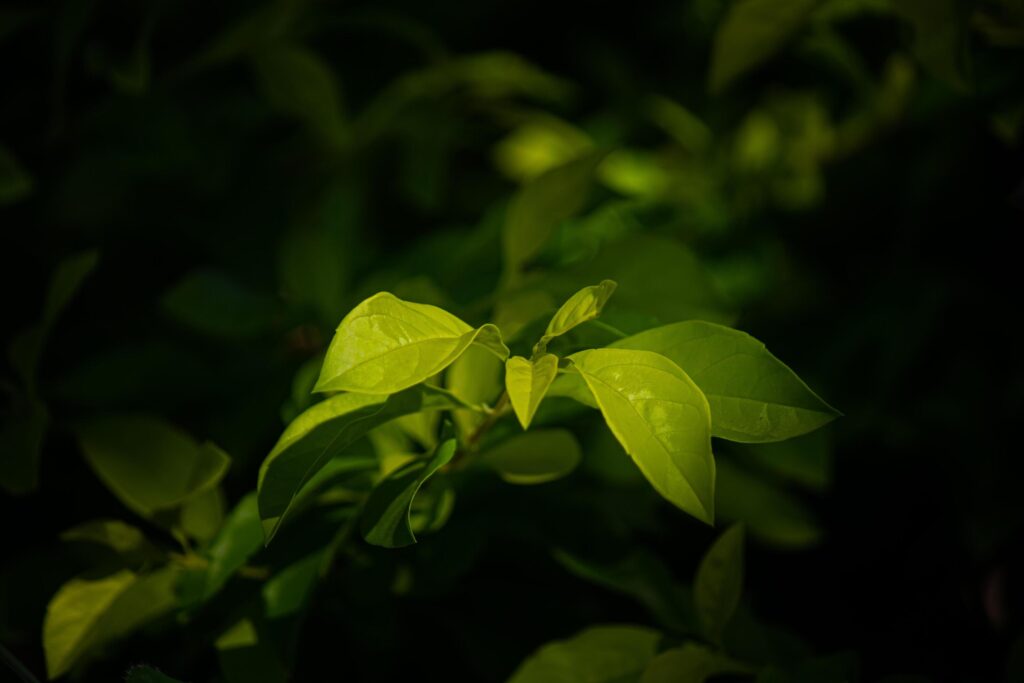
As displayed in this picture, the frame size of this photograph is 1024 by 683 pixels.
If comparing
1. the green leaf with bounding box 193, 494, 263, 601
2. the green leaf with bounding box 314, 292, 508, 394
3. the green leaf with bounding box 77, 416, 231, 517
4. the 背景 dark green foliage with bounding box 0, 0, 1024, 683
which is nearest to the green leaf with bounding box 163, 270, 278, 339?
the 背景 dark green foliage with bounding box 0, 0, 1024, 683

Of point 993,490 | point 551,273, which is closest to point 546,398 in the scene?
point 551,273

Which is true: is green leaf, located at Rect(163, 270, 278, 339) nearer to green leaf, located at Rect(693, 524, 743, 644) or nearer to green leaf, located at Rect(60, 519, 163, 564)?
green leaf, located at Rect(60, 519, 163, 564)

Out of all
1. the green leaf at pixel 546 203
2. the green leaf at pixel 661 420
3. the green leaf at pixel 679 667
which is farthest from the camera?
the green leaf at pixel 546 203

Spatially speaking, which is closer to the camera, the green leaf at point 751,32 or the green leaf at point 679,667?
the green leaf at point 679,667

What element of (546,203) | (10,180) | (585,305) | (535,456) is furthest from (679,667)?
(10,180)

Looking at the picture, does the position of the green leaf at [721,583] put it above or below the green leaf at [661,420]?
below

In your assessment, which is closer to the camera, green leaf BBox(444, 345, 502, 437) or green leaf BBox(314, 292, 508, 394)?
green leaf BBox(314, 292, 508, 394)

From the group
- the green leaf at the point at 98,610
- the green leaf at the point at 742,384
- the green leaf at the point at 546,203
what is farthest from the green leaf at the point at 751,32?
the green leaf at the point at 98,610

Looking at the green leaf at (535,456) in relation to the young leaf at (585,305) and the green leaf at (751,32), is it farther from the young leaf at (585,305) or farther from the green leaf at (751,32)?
the green leaf at (751,32)
